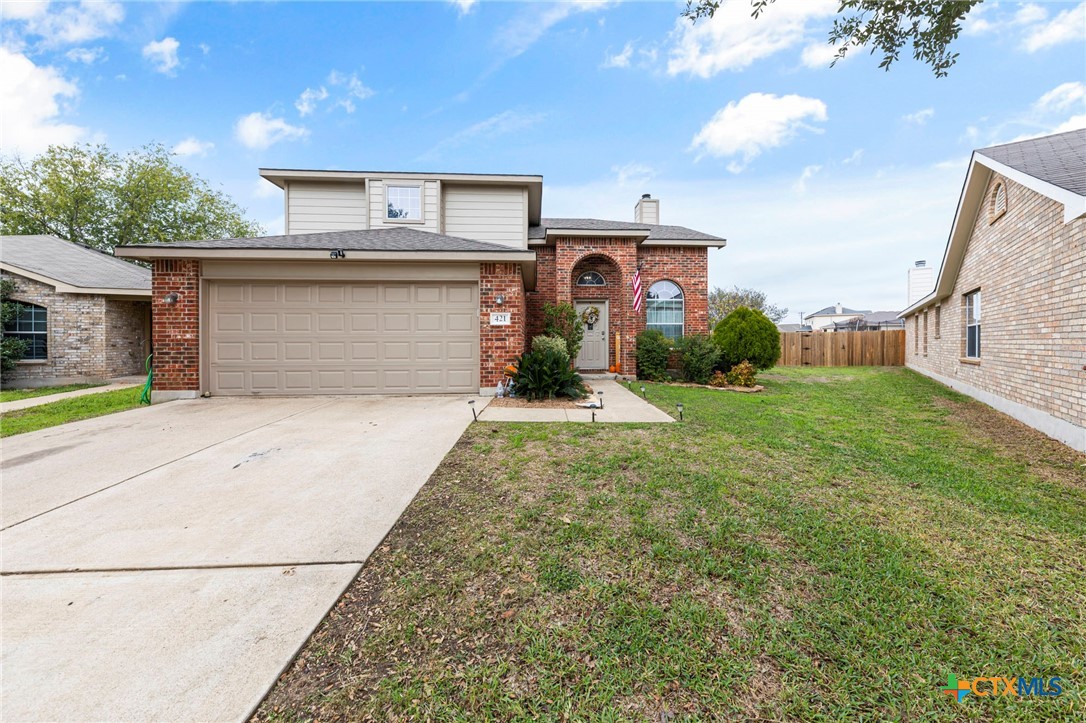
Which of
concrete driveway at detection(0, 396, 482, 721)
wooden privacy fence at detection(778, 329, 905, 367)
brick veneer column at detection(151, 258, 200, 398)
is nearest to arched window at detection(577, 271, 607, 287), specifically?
concrete driveway at detection(0, 396, 482, 721)

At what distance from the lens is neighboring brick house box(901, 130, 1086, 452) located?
15.5 feet

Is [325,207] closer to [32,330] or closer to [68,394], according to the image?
[68,394]

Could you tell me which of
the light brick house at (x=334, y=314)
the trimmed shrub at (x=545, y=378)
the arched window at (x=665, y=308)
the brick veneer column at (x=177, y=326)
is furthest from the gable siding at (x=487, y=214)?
the brick veneer column at (x=177, y=326)

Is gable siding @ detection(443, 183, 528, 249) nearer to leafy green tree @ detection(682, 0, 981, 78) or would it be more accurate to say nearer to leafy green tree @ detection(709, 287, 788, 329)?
leafy green tree @ detection(682, 0, 981, 78)

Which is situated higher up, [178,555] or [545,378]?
[545,378]

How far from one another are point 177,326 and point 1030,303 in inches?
539

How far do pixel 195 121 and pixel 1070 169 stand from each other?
68.7ft

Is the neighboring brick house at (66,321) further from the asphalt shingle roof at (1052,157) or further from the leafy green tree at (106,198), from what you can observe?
the asphalt shingle roof at (1052,157)

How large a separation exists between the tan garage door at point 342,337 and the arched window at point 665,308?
630 centimetres

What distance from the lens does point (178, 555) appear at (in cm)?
240

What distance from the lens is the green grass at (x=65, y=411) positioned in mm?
5906

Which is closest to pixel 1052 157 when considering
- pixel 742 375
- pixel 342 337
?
pixel 742 375

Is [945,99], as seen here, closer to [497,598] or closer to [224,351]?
[497,598]

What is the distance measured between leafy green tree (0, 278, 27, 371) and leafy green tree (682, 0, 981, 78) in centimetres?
1633
